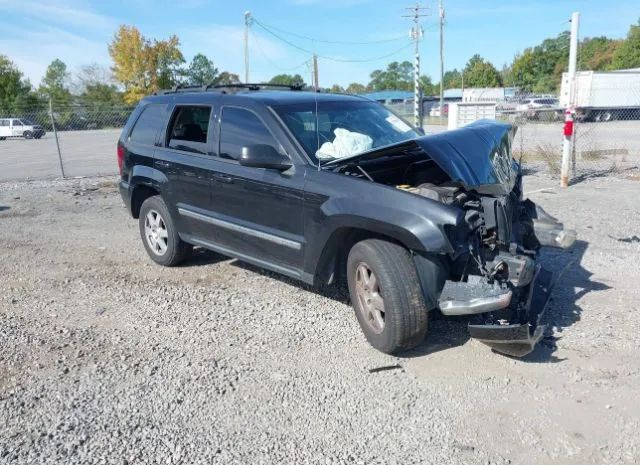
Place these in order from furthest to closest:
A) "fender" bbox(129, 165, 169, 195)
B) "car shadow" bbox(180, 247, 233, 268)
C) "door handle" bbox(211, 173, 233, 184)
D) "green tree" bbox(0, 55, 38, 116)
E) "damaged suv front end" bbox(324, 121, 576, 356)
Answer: "green tree" bbox(0, 55, 38, 116), "car shadow" bbox(180, 247, 233, 268), "fender" bbox(129, 165, 169, 195), "door handle" bbox(211, 173, 233, 184), "damaged suv front end" bbox(324, 121, 576, 356)

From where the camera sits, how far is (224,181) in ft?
17.0

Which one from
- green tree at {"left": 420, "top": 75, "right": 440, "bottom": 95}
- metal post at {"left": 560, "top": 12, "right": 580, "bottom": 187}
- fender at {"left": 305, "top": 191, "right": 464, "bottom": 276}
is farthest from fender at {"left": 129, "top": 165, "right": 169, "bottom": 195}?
green tree at {"left": 420, "top": 75, "right": 440, "bottom": 95}

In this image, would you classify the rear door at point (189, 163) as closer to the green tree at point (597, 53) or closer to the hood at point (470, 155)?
the hood at point (470, 155)

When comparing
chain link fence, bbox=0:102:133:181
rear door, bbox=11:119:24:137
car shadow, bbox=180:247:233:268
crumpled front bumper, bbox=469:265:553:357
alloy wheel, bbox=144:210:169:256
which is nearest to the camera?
crumpled front bumper, bbox=469:265:553:357

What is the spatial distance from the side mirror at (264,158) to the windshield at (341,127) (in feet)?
0.73

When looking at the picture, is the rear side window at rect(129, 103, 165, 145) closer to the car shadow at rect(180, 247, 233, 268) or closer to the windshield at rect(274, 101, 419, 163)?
the car shadow at rect(180, 247, 233, 268)

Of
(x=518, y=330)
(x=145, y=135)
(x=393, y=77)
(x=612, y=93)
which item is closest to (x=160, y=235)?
(x=145, y=135)

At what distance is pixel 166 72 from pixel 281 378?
63.6m

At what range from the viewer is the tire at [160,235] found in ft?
20.0

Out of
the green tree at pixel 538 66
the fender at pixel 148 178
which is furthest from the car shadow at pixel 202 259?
the green tree at pixel 538 66

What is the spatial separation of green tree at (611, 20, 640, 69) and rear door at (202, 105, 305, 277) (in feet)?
245

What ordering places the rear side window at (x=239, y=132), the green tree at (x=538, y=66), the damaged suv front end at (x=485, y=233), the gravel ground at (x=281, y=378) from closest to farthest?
1. the gravel ground at (x=281, y=378)
2. the damaged suv front end at (x=485, y=233)
3. the rear side window at (x=239, y=132)
4. the green tree at (x=538, y=66)

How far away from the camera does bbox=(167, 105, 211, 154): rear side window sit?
18.2ft

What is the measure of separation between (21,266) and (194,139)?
2.62 m
